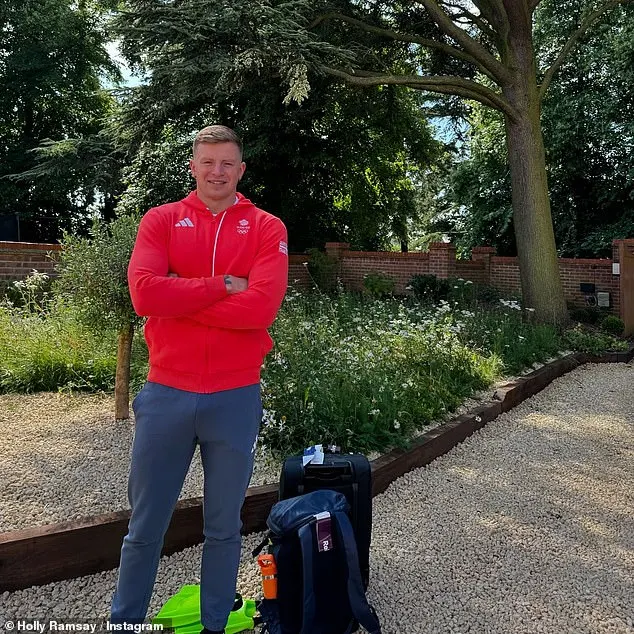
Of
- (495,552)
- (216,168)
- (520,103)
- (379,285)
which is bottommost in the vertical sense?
(495,552)

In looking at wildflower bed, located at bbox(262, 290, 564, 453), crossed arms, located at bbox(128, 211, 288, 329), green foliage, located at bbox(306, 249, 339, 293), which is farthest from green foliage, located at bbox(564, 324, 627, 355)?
crossed arms, located at bbox(128, 211, 288, 329)

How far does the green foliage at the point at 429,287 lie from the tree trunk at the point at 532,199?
2.80m

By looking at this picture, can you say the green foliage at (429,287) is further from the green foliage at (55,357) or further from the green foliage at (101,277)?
the green foliage at (101,277)

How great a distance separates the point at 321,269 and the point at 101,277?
1064 cm

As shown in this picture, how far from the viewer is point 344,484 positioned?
7.62 feet

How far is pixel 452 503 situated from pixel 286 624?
161 cm

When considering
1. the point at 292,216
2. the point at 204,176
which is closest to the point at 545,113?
the point at 292,216

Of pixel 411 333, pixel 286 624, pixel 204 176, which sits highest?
pixel 204 176

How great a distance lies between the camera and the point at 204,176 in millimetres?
1925

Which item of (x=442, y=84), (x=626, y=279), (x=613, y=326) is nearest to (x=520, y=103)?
(x=442, y=84)

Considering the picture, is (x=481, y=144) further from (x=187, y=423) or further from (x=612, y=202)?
(x=187, y=423)

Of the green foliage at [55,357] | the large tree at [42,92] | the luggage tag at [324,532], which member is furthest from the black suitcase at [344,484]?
the large tree at [42,92]

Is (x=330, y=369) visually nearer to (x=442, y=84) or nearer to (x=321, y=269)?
(x=442, y=84)

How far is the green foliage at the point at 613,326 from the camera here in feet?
33.0
